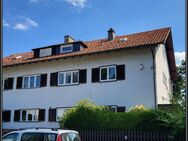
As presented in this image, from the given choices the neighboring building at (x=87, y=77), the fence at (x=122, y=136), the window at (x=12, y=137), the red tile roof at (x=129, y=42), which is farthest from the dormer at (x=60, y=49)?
the window at (x=12, y=137)

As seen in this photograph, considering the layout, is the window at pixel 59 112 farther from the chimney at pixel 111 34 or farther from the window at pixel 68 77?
the chimney at pixel 111 34

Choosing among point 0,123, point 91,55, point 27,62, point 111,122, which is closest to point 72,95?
point 91,55

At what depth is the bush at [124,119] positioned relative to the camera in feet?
45.4

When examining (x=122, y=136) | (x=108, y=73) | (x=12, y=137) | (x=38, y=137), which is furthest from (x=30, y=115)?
(x=38, y=137)

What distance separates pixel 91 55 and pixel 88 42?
5365 millimetres

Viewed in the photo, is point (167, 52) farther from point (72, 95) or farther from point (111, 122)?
point (111, 122)

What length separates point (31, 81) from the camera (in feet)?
83.3

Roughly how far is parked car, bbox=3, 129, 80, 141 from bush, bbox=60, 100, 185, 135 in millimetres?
5552

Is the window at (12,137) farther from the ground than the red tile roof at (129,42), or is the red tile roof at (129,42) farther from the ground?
the red tile roof at (129,42)

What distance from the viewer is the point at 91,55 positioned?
74.2 feet

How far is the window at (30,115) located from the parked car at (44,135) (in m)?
14.5

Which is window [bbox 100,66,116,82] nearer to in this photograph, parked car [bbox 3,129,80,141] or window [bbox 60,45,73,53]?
window [bbox 60,45,73,53]

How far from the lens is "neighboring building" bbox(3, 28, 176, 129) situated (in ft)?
67.2

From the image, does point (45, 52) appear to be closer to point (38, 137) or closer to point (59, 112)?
point (59, 112)
